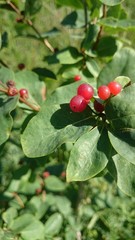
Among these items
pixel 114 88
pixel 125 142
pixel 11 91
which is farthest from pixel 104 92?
pixel 11 91

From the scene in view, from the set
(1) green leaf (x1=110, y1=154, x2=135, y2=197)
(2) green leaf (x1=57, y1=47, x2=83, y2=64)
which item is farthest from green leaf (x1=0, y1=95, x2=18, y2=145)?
(2) green leaf (x1=57, y1=47, x2=83, y2=64)

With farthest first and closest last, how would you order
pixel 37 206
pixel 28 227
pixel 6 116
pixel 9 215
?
pixel 37 206, pixel 9 215, pixel 28 227, pixel 6 116

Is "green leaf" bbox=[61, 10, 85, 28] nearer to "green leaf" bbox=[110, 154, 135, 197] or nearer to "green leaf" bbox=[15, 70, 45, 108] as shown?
"green leaf" bbox=[15, 70, 45, 108]

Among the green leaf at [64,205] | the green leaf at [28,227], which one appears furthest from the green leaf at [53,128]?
the green leaf at [64,205]

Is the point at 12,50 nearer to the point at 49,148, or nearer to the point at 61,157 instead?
the point at 61,157

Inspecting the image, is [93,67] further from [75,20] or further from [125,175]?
[125,175]

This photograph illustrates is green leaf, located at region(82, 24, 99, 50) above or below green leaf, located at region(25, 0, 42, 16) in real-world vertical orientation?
below
